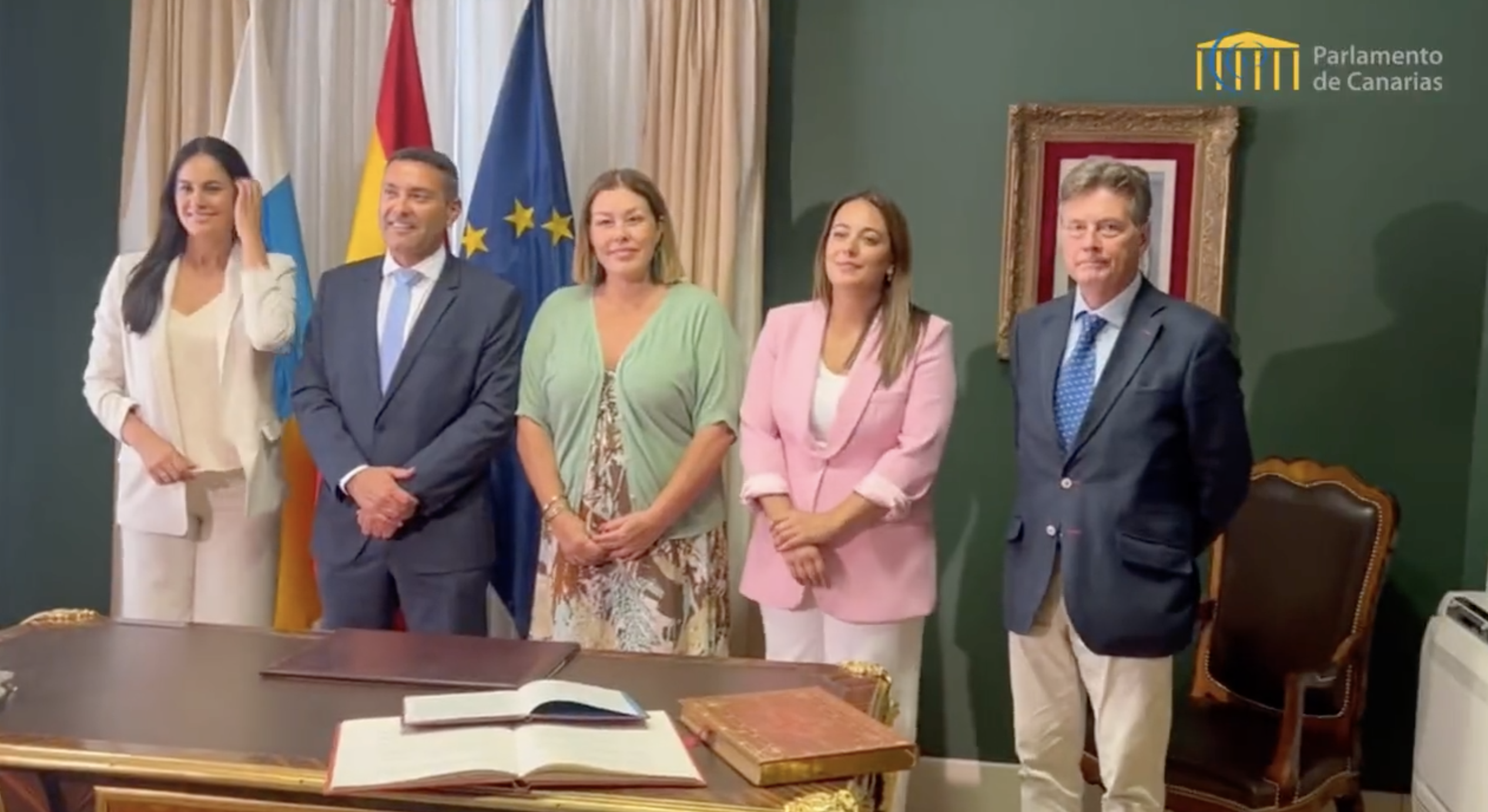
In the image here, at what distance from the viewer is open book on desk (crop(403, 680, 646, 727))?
1797mm

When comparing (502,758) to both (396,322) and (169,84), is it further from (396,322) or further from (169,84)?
(169,84)

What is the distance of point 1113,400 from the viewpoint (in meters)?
2.49

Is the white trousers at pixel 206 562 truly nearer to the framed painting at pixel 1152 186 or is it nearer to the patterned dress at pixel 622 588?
the patterned dress at pixel 622 588

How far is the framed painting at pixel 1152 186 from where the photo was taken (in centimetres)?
→ 335

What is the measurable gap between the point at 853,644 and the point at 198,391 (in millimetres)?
1555

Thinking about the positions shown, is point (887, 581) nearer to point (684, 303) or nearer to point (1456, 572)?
point (684, 303)

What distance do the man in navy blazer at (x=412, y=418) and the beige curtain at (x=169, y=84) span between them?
2.97 feet

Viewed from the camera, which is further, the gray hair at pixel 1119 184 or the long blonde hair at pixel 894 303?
the long blonde hair at pixel 894 303

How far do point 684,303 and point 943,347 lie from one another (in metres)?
0.54

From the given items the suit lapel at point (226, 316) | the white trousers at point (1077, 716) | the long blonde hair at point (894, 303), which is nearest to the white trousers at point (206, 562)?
the suit lapel at point (226, 316)

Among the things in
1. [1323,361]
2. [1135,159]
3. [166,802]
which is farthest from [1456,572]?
[166,802]

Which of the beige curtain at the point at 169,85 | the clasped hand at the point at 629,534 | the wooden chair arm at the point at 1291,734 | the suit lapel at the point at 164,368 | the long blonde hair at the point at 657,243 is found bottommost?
the wooden chair arm at the point at 1291,734

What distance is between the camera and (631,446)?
2840 mm

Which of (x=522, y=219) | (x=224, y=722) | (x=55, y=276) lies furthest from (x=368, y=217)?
(x=224, y=722)
